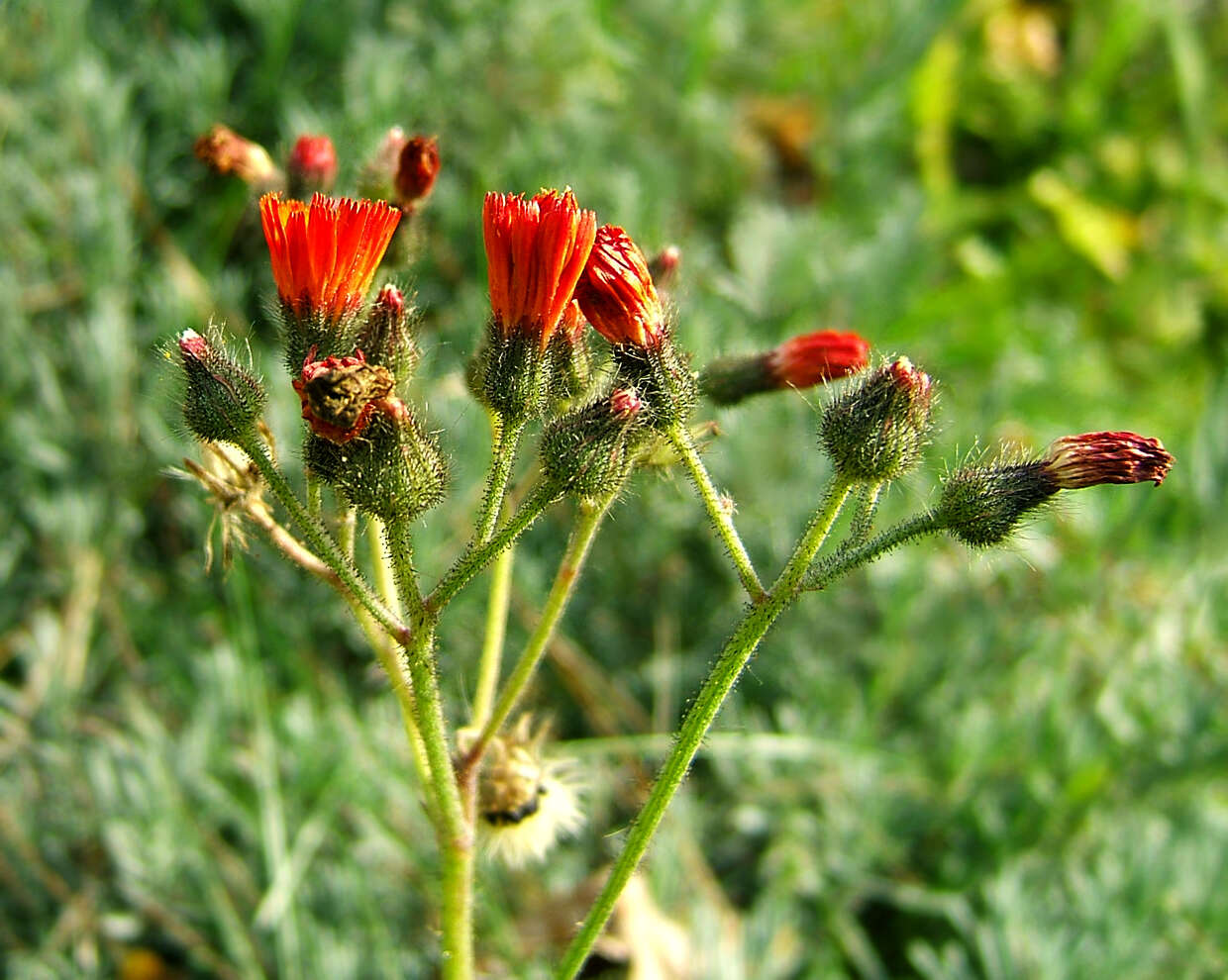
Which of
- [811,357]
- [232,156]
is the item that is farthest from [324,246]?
[811,357]

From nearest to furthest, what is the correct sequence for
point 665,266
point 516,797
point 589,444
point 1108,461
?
point 589,444 < point 1108,461 < point 516,797 < point 665,266

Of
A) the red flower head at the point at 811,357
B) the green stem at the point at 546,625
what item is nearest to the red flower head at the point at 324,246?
the green stem at the point at 546,625

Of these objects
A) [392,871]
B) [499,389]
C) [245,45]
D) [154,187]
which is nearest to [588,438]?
[499,389]

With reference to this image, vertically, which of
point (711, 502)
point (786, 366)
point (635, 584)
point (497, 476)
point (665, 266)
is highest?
point (635, 584)

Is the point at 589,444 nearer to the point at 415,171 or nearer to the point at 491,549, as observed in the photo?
the point at 491,549

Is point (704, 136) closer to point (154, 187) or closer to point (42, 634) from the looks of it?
point (154, 187)

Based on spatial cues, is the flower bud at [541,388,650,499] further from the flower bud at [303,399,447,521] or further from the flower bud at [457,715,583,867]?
the flower bud at [457,715,583,867]

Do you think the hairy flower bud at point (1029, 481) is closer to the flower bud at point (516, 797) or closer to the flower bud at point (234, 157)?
the flower bud at point (516, 797)
